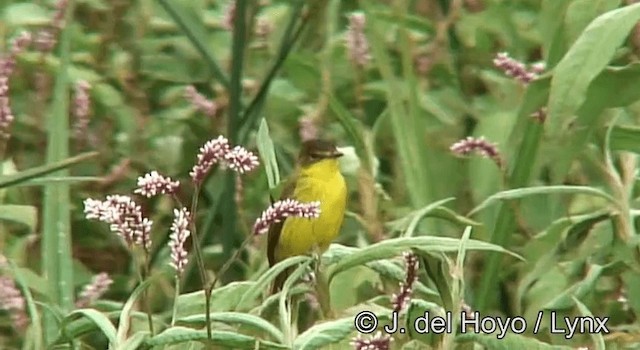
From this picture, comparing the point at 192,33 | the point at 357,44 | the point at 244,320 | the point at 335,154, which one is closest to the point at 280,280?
the point at 335,154

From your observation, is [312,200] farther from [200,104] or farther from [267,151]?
[267,151]

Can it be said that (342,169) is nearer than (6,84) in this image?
No

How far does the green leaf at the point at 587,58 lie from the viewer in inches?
69.6

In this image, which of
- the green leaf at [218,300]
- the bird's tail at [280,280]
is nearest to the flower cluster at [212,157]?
the green leaf at [218,300]

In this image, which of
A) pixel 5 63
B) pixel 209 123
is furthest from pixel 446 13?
pixel 5 63

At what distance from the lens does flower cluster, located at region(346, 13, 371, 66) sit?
310 centimetres

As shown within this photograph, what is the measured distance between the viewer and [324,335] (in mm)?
1676

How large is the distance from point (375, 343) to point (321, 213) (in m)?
0.99

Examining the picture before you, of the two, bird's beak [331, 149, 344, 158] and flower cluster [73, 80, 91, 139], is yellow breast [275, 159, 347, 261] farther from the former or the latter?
flower cluster [73, 80, 91, 139]

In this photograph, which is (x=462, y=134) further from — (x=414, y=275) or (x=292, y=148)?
(x=414, y=275)

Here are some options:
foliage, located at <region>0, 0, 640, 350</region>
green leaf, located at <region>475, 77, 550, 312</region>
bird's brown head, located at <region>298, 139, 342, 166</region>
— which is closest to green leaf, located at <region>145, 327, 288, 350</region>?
foliage, located at <region>0, 0, 640, 350</region>

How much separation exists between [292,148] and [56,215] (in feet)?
3.99

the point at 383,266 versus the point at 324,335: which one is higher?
the point at 383,266

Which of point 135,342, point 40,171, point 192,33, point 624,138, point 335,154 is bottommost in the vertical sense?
point 135,342
